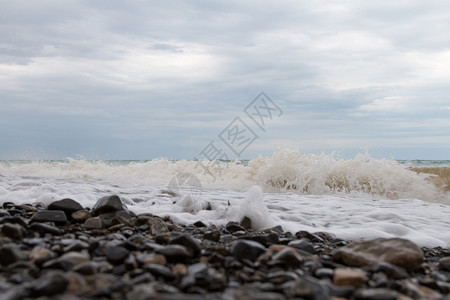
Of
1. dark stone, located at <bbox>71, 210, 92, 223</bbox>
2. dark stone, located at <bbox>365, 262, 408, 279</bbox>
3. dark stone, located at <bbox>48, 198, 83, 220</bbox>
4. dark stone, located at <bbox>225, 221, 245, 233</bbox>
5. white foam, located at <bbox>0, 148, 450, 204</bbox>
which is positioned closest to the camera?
dark stone, located at <bbox>365, 262, 408, 279</bbox>

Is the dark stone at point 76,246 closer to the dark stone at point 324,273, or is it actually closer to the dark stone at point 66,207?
the dark stone at point 66,207

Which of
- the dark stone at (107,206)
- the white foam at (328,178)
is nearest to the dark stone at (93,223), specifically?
the dark stone at (107,206)

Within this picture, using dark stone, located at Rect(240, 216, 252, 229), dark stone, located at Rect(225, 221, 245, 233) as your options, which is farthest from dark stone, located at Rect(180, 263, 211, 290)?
dark stone, located at Rect(240, 216, 252, 229)

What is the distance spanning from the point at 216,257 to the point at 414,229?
9.20 feet

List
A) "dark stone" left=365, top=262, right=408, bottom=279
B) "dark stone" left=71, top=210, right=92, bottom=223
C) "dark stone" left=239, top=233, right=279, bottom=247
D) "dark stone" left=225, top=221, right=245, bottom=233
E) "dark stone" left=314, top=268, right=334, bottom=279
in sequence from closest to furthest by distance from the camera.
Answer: "dark stone" left=314, top=268, right=334, bottom=279 < "dark stone" left=365, top=262, right=408, bottom=279 < "dark stone" left=239, top=233, right=279, bottom=247 < "dark stone" left=71, top=210, right=92, bottom=223 < "dark stone" left=225, top=221, right=245, bottom=233

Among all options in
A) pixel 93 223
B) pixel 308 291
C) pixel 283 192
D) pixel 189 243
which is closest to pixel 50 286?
pixel 189 243

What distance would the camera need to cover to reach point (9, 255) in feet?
6.07

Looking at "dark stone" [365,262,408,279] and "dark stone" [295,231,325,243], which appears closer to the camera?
"dark stone" [365,262,408,279]

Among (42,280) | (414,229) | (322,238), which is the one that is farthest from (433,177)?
(42,280)

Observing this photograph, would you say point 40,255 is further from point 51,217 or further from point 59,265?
point 51,217

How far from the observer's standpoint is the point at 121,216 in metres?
3.18

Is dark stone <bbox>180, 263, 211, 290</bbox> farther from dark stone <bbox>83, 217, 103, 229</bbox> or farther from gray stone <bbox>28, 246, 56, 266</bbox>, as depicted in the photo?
dark stone <bbox>83, 217, 103, 229</bbox>

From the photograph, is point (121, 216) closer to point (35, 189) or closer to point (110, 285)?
point (110, 285)

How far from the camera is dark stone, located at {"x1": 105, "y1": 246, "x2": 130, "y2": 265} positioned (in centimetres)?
192
